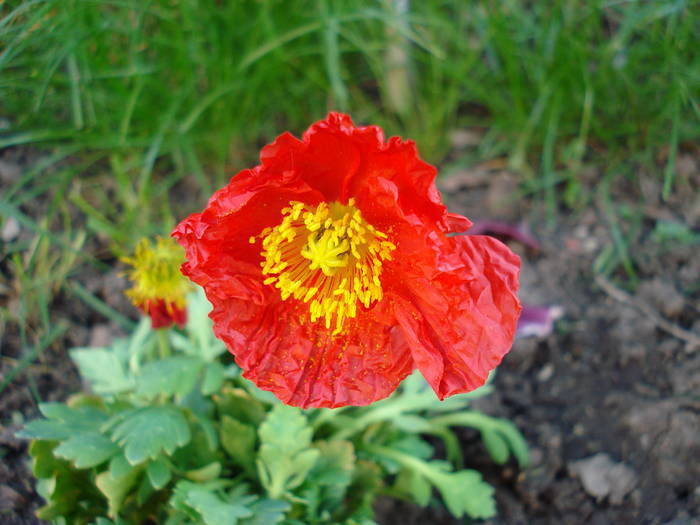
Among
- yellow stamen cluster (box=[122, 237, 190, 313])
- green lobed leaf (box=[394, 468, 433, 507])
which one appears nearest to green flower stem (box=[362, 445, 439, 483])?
green lobed leaf (box=[394, 468, 433, 507])

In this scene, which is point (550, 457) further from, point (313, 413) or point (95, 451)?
point (95, 451)

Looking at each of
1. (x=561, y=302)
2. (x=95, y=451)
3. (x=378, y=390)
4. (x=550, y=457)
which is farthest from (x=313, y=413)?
(x=561, y=302)

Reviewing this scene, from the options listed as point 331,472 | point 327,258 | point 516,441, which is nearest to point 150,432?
point 331,472

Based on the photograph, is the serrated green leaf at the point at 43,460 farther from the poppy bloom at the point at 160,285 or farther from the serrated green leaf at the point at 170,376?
the poppy bloom at the point at 160,285

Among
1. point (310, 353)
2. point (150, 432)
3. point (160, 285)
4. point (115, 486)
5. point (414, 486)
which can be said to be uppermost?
point (160, 285)

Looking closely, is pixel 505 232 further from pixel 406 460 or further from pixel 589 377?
pixel 406 460

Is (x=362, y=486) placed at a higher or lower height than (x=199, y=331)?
lower

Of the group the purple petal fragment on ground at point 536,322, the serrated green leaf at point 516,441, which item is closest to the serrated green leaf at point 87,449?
the serrated green leaf at point 516,441

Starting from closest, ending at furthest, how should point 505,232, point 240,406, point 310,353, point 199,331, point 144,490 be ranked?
point 310,353 → point 144,490 → point 240,406 → point 199,331 → point 505,232
